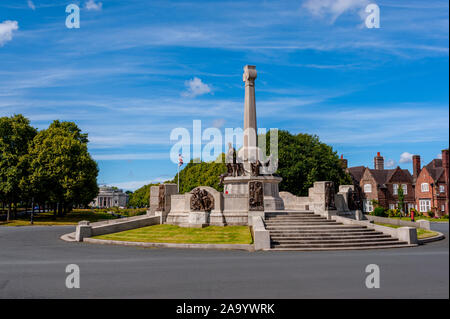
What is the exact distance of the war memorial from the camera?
69.0ft

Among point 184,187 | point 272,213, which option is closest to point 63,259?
point 272,213

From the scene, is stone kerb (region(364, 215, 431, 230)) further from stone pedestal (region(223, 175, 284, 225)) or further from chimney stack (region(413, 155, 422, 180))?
chimney stack (region(413, 155, 422, 180))

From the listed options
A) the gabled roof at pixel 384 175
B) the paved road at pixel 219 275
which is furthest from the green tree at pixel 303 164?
the paved road at pixel 219 275

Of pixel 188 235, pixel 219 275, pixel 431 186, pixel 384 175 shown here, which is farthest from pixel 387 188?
pixel 219 275

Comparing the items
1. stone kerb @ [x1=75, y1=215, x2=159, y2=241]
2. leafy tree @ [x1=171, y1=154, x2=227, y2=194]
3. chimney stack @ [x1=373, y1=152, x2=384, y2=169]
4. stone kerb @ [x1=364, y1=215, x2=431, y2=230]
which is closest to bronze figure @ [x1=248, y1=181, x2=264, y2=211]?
stone kerb @ [x1=75, y1=215, x2=159, y2=241]

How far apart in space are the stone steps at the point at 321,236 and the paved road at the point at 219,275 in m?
2.83

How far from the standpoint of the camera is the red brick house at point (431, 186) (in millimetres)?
67375

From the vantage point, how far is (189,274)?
40.7 feet

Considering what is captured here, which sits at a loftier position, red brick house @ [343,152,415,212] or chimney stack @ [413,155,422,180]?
chimney stack @ [413,155,422,180]

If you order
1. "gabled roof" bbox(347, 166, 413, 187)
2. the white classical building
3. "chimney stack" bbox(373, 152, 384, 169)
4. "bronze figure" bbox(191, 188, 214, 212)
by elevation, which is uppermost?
"chimney stack" bbox(373, 152, 384, 169)

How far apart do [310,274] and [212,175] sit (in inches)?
2816

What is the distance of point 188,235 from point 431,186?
5952 centimetres
